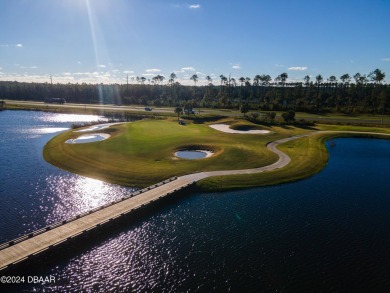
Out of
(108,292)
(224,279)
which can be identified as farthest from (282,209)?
(108,292)

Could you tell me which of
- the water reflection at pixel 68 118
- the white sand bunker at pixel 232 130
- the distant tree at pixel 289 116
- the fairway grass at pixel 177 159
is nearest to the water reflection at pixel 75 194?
the fairway grass at pixel 177 159

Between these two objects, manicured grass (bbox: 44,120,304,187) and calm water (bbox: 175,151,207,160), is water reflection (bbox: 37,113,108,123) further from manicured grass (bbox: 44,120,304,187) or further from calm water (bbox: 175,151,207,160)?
calm water (bbox: 175,151,207,160)

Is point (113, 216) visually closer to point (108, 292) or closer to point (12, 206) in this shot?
point (108, 292)

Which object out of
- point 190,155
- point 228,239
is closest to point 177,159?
point 190,155

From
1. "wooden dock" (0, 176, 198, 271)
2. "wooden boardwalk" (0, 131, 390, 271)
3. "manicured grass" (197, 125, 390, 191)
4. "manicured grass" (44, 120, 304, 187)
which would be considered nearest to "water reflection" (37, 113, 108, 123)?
"manicured grass" (44, 120, 304, 187)

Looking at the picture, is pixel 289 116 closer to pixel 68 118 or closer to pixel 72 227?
pixel 72 227
